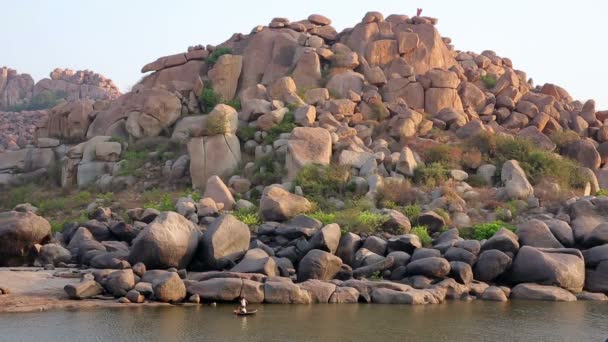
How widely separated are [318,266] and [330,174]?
726 cm

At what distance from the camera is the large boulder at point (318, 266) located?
1531 centimetres

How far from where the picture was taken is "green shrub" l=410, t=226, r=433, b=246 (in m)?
18.1

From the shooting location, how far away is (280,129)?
82.6ft

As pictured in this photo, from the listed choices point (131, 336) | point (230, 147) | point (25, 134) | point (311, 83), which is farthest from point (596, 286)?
point (25, 134)

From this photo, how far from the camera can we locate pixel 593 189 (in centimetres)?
2466

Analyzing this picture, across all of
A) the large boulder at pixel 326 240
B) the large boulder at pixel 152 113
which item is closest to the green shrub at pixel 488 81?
the large boulder at pixel 152 113

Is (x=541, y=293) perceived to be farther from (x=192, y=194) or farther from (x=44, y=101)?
(x=44, y=101)

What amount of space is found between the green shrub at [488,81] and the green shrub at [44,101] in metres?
33.2

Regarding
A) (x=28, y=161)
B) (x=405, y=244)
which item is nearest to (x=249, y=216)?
(x=405, y=244)

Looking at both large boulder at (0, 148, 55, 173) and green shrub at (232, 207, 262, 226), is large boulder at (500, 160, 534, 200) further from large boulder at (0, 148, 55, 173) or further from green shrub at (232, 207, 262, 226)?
large boulder at (0, 148, 55, 173)

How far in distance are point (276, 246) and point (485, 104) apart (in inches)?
597

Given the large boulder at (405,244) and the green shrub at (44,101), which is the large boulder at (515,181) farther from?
the green shrub at (44,101)

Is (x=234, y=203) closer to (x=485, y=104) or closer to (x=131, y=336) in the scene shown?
(x=131, y=336)

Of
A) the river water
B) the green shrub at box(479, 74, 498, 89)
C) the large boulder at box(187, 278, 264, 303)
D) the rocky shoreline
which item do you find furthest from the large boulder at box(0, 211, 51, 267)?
the green shrub at box(479, 74, 498, 89)
